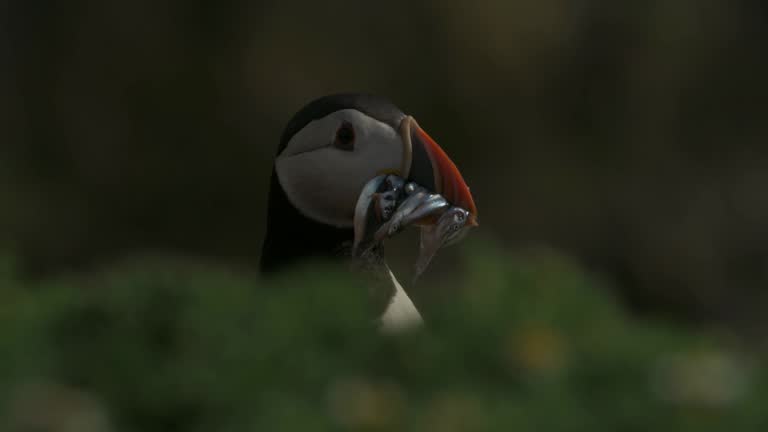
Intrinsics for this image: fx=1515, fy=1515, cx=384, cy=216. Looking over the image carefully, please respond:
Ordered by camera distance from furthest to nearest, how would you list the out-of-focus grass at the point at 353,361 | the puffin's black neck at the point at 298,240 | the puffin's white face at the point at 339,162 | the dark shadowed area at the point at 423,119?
1. the dark shadowed area at the point at 423,119
2. the puffin's black neck at the point at 298,240
3. the puffin's white face at the point at 339,162
4. the out-of-focus grass at the point at 353,361

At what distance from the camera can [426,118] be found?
12.8 meters

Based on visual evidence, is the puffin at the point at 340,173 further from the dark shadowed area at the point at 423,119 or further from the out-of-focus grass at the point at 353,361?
the dark shadowed area at the point at 423,119

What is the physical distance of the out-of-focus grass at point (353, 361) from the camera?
1.70m

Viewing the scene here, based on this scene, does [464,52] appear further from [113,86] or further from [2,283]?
[2,283]

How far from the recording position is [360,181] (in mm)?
4590

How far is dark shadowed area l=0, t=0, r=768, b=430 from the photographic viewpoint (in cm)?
1278

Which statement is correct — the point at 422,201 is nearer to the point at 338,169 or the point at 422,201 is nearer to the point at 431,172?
the point at 431,172

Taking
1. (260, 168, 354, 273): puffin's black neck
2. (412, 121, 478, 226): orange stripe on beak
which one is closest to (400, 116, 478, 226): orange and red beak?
(412, 121, 478, 226): orange stripe on beak

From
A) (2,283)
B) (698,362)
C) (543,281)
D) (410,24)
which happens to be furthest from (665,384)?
(410,24)

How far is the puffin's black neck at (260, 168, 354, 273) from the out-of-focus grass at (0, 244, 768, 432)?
2556mm

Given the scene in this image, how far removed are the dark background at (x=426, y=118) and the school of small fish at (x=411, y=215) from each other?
8.10 metres

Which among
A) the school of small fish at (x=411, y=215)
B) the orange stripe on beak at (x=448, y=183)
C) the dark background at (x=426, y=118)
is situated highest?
the orange stripe on beak at (x=448, y=183)

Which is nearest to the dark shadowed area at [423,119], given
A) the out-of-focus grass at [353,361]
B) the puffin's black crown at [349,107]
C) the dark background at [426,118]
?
the dark background at [426,118]

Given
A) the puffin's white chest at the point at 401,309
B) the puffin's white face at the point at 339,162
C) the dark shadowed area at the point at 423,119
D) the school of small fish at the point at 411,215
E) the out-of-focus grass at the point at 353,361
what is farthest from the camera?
the dark shadowed area at the point at 423,119
